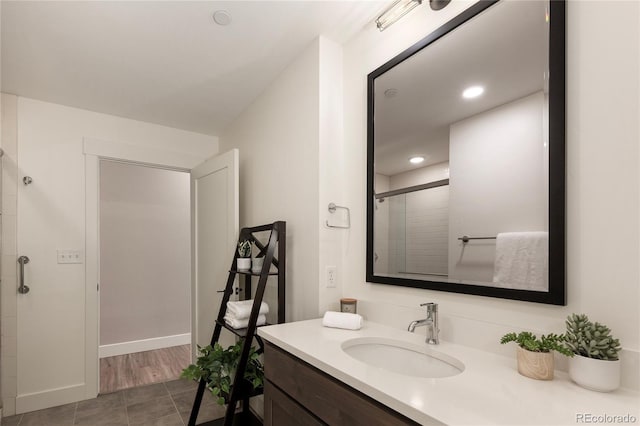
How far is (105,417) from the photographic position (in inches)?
95.2

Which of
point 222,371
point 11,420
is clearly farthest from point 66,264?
point 222,371

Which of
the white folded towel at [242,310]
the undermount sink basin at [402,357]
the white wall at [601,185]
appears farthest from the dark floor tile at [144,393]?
the white wall at [601,185]

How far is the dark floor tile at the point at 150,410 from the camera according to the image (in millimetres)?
2388

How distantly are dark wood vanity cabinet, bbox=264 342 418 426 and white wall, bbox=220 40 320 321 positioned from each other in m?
0.49

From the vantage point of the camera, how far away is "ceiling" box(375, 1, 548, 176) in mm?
1108

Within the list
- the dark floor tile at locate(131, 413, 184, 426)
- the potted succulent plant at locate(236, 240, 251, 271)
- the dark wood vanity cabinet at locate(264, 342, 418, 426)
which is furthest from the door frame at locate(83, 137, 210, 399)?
the dark wood vanity cabinet at locate(264, 342, 418, 426)

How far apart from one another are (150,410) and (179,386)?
437mm

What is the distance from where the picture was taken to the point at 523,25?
3.67 feet

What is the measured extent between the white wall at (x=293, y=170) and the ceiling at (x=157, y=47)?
0.50 ft

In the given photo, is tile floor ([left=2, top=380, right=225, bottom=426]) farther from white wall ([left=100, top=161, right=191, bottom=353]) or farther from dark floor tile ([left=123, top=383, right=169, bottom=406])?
white wall ([left=100, top=161, right=191, bottom=353])

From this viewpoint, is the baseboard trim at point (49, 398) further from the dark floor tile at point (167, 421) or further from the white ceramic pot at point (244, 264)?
the white ceramic pot at point (244, 264)

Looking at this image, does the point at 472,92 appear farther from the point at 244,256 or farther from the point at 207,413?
the point at 207,413

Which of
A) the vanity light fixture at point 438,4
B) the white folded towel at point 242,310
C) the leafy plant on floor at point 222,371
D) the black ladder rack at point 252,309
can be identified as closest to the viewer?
the vanity light fixture at point 438,4

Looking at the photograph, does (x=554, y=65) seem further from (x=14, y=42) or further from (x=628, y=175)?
(x=14, y=42)
